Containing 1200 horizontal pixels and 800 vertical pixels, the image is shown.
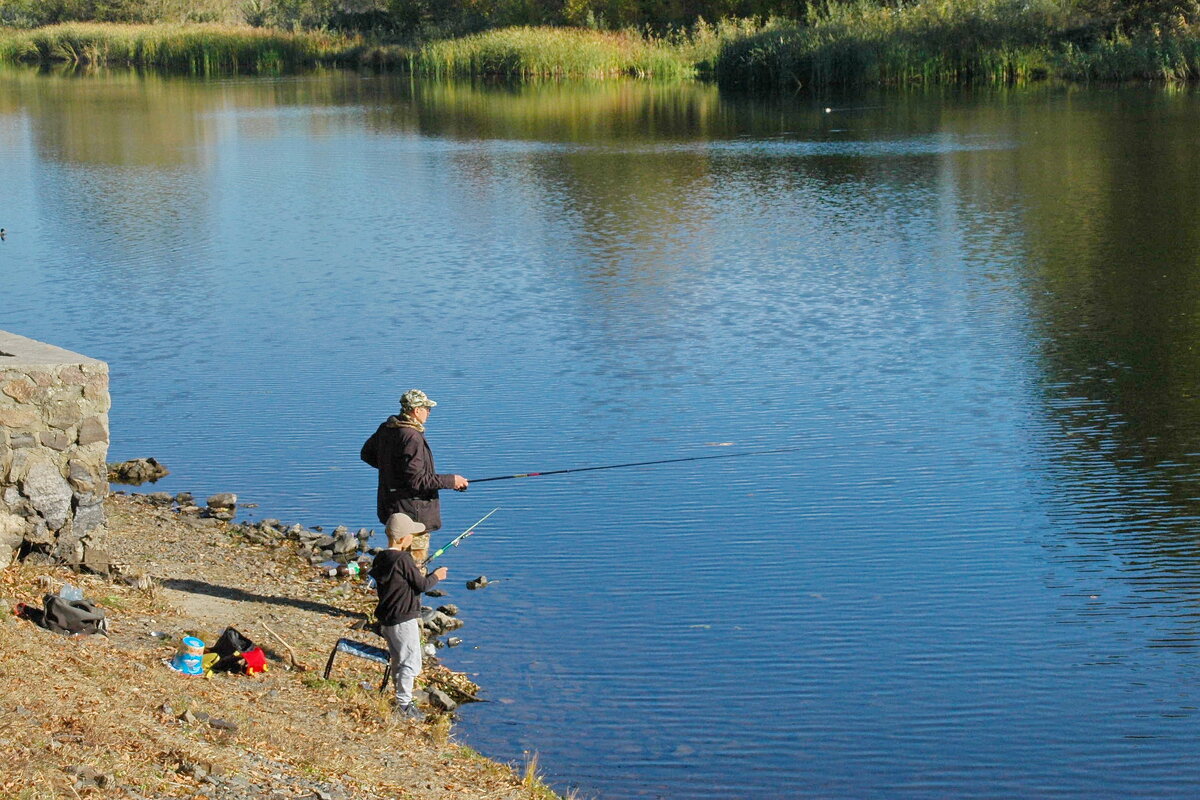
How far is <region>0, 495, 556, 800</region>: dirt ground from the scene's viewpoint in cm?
550

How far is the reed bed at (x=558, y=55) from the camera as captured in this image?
56.0 metres

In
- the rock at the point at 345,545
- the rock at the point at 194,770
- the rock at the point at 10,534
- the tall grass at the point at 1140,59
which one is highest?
the tall grass at the point at 1140,59

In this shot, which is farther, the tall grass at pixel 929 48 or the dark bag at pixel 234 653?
the tall grass at pixel 929 48

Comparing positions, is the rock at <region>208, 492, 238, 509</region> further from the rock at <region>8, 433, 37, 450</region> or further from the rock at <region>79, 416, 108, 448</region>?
the rock at <region>8, 433, 37, 450</region>

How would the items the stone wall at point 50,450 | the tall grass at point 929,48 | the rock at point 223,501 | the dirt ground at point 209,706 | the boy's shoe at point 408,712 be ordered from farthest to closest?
1. the tall grass at point 929,48
2. the rock at point 223,501
3. the stone wall at point 50,450
4. the boy's shoe at point 408,712
5. the dirt ground at point 209,706

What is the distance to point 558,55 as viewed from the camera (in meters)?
57.5

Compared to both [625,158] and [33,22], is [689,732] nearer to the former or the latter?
[625,158]

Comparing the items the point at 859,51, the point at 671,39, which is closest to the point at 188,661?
the point at 859,51

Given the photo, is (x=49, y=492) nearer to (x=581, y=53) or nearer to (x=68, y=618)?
(x=68, y=618)

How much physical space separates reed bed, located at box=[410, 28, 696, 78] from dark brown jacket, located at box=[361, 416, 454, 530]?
48.4 metres

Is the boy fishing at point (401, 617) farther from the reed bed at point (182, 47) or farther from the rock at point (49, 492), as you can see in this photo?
the reed bed at point (182, 47)

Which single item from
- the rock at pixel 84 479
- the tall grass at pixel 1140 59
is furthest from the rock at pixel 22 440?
the tall grass at pixel 1140 59

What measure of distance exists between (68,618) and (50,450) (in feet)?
3.75

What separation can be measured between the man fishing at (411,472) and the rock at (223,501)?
8.07 ft
